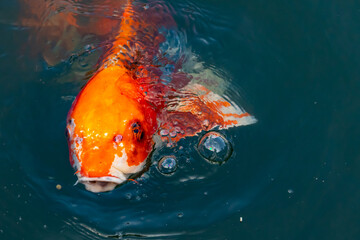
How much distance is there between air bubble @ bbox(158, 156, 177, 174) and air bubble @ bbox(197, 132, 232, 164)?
294 mm

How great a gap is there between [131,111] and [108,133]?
34cm

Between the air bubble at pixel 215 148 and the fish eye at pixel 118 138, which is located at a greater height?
the air bubble at pixel 215 148

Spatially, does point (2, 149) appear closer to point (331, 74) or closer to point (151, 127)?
point (151, 127)

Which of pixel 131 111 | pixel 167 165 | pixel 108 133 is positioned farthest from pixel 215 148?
pixel 108 133

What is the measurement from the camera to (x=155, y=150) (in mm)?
3857

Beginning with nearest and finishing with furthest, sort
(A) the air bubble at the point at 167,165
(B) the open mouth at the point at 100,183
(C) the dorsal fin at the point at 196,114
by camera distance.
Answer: (B) the open mouth at the point at 100,183
(A) the air bubble at the point at 167,165
(C) the dorsal fin at the point at 196,114

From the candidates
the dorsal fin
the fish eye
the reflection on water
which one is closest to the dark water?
the reflection on water

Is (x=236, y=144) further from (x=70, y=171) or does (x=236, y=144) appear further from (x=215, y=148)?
(x=70, y=171)

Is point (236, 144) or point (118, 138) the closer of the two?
point (118, 138)

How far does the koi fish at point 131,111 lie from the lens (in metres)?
3.36

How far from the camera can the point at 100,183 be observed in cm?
343

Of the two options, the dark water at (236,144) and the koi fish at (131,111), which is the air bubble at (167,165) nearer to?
the dark water at (236,144)

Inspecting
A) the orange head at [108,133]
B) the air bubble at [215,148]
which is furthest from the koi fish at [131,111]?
the air bubble at [215,148]

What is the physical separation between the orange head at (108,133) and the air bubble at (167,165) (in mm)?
176
